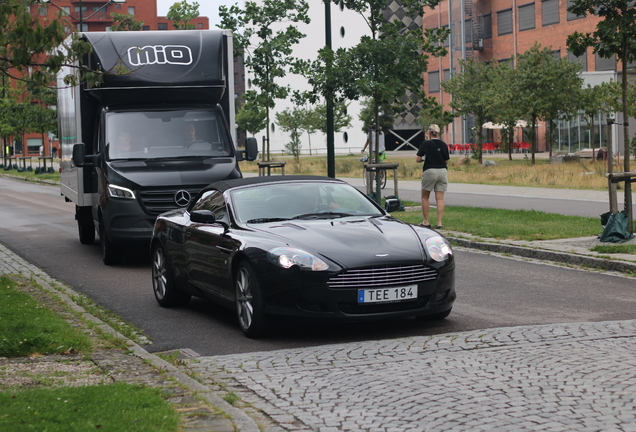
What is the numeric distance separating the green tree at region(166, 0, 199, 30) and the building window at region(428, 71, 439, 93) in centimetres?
4522

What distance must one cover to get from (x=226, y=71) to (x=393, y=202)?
5759 millimetres

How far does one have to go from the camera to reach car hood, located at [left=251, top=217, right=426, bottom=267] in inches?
297

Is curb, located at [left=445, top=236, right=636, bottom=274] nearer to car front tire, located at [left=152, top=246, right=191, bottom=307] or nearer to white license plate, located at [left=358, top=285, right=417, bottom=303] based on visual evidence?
white license plate, located at [left=358, top=285, right=417, bottom=303]

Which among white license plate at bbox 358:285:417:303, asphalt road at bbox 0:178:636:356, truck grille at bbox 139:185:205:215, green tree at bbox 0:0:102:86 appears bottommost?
asphalt road at bbox 0:178:636:356

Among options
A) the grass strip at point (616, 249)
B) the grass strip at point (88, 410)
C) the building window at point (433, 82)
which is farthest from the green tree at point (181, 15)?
the building window at point (433, 82)

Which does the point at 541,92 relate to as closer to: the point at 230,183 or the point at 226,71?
the point at 226,71

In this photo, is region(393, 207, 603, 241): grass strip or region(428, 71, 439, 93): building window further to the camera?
region(428, 71, 439, 93): building window

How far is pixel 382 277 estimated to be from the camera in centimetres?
754

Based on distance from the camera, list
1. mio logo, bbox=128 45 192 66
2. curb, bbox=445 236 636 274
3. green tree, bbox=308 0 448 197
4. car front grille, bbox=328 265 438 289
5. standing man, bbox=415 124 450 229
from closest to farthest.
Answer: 1. car front grille, bbox=328 265 438 289
2. curb, bbox=445 236 636 274
3. mio logo, bbox=128 45 192 66
4. standing man, bbox=415 124 450 229
5. green tree, bbox=308 0 448 197

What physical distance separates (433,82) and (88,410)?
82.3 meters

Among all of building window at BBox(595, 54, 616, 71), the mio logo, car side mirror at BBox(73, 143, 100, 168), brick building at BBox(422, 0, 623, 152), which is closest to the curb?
the mio logo

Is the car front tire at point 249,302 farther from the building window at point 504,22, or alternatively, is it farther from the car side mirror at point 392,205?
the building window at point 504,22

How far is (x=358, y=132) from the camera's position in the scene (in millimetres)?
93750

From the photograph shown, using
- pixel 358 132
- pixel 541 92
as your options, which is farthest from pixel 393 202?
pixel 358 132
